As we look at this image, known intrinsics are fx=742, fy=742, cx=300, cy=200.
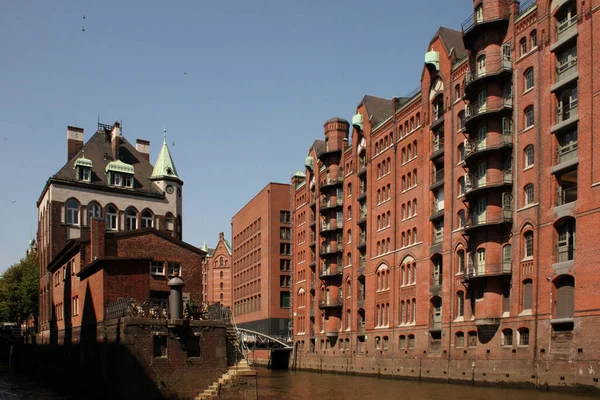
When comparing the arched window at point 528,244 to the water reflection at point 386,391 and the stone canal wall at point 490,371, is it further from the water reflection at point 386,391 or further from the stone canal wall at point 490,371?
the water reflection at point 386,391

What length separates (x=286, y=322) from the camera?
113125 mm

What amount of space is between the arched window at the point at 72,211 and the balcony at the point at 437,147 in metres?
39.2

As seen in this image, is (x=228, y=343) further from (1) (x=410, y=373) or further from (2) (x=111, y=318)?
(1) (x=410, y=373)

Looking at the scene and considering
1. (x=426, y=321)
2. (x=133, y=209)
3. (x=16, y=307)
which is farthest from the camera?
(x=16, y=307)

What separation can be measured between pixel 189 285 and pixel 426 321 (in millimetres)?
22822

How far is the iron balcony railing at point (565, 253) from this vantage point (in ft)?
151

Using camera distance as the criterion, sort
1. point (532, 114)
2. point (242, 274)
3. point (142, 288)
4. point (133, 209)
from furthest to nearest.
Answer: point (242, 274) → point (133, 209) → point (532, 114) → point (142, 288)

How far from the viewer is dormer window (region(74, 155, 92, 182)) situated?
8156cm

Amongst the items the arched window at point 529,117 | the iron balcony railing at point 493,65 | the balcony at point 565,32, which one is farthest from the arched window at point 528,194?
the balcony at point 565,32

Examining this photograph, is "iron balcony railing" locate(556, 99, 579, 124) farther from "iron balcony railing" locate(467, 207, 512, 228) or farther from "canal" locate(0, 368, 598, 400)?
"canal" locate(0, 368, 598, 400)

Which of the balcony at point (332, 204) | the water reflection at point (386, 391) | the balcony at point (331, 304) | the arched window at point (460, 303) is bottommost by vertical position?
the water reflection at point (386, 391)

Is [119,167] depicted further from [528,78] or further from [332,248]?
[528,78]

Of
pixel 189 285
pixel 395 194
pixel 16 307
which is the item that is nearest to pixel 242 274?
pixel 16 307

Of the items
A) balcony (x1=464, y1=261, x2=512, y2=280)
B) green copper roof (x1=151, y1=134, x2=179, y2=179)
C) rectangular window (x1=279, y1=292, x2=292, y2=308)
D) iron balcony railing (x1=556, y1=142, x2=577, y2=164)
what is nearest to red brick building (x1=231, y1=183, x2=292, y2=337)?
rectangular window (x1=279, y1=292, x2=292, y2=308)
